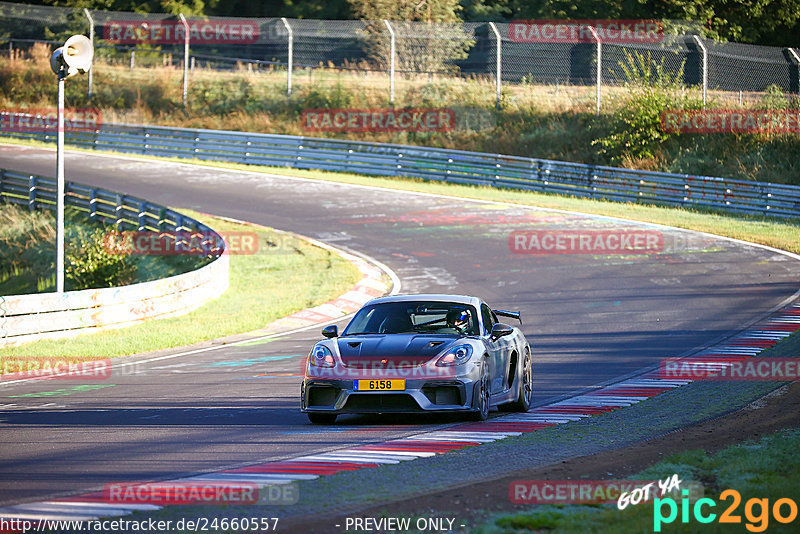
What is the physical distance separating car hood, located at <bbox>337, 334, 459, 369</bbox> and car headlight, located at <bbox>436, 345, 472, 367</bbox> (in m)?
0.09

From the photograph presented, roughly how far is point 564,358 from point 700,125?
85.6 ft

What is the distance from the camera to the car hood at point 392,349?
9.92 metres

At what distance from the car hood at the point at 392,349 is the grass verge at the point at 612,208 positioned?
61.6 ft

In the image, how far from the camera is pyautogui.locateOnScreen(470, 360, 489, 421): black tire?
1001cm

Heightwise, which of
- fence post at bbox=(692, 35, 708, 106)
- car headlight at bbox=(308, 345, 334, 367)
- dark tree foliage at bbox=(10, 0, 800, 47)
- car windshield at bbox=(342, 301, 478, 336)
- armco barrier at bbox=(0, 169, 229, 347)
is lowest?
armco barrier at bbox=(0, 169, 229, 347)

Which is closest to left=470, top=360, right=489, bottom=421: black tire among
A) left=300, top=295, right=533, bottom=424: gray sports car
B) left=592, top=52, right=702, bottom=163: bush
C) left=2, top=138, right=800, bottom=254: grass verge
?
left=300, top=295, right=533, bottom=424: gray sports car

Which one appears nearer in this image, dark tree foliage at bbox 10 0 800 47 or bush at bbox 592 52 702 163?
bush at bbox 592 52 702 163

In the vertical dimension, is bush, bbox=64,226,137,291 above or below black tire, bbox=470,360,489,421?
below

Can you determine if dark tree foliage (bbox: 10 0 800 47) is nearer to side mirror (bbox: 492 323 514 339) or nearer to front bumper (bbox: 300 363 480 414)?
side mirror (bbox: 492 323 514 339)

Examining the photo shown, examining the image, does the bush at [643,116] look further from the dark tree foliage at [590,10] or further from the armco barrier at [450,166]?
the dark tree foliage at [590,10]

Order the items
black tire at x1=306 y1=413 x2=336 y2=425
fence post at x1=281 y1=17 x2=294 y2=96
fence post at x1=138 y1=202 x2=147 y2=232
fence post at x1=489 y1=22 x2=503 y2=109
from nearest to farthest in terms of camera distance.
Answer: black tire at x1=306 y1=413 x2=336 y2=425
fence post at x1=138 y1=202 x2=147 y2=232
fence post at x1=489 y1=22 x2=503 y2=109
fence post at x1=281 y1=17 x2=294 y2=96

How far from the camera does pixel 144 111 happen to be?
1989 inches

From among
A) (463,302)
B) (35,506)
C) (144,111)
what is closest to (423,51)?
(144,111)

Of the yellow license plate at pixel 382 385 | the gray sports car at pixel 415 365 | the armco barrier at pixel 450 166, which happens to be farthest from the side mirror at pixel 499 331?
the armco barrier at pixel 450 166
